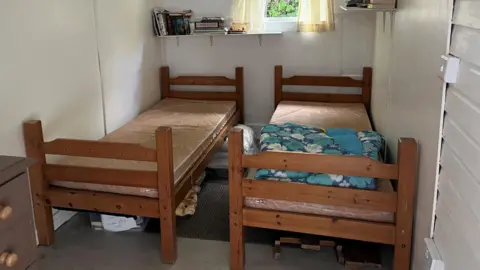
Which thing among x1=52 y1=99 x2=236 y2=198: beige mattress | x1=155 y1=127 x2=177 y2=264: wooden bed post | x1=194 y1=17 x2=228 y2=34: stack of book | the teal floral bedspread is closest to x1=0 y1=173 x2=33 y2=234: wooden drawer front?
x1=155 y1=127 x2=177 y2=264: wooden bed post

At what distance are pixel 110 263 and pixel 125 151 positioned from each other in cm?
64

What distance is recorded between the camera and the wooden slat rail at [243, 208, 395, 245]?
236cm

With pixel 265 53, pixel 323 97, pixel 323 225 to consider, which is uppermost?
pixel 265 53

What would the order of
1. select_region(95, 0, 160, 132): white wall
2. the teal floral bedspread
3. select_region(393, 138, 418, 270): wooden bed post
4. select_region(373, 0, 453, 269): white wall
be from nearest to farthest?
1. select_region(373, 0, 453, 269): white wall
2. select_region(393, 138, 418, 270): wooden bed post
3. the teal floral bedspread
4. select_region(95, 0, 160, 132): white wall

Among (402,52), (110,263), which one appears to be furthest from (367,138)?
(110,263)

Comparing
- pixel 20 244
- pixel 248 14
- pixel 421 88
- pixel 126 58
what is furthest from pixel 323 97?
pixel 20 244

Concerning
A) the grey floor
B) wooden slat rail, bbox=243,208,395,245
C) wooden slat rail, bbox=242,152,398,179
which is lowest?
the grey floor

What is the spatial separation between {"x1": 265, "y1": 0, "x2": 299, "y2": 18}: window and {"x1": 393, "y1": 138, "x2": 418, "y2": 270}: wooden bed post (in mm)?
2606

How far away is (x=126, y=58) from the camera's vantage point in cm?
395

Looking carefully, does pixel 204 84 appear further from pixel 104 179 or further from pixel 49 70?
pixel 104 179

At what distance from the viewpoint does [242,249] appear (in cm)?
257

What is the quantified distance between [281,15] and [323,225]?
2640 mm

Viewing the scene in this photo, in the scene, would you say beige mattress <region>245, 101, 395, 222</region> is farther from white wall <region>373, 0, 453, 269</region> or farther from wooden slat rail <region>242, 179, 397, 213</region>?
white wall <region>373, 0, 453, 269</region>

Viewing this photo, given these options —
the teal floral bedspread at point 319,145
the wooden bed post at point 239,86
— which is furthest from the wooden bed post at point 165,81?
the teal floral bedspread at point 319,145
